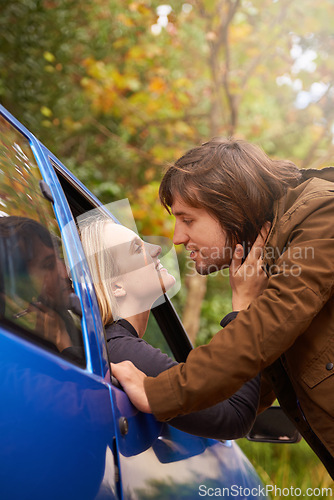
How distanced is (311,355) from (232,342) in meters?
0.33

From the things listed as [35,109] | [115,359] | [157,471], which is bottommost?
[157,471]

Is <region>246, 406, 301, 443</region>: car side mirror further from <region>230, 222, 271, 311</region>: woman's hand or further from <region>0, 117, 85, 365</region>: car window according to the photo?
<region>0, 117, 85, 365</region>: car window

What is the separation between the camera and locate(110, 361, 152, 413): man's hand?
1548mm

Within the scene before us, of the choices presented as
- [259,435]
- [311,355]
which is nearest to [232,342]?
[311,355]

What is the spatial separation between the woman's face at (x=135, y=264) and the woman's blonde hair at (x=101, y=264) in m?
0.02

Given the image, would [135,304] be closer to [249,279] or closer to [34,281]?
[249,279]

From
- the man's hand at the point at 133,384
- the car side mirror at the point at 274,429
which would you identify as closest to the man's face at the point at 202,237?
the man's hand at the point at 133,384

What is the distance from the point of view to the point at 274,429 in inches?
103

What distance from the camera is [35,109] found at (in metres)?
6.59

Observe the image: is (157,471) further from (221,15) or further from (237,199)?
(221,15)

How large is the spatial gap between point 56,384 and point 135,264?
2.96ft

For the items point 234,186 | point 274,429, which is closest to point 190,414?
point 234,186

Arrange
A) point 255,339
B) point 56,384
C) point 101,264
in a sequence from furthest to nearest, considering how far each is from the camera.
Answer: point 101,264, point 255,339, point 56,384

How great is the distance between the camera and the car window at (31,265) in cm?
116
